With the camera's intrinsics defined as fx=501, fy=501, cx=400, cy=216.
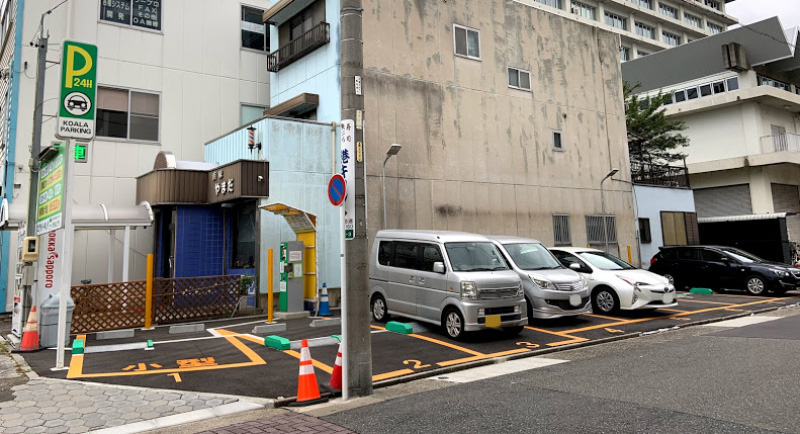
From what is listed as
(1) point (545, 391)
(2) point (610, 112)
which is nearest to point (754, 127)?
(2) point (610, 112)

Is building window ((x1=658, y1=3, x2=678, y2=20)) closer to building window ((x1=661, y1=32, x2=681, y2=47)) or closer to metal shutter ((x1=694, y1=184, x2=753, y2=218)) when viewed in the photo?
building window ((x1=661, y1=32, x2=681, y2=47))

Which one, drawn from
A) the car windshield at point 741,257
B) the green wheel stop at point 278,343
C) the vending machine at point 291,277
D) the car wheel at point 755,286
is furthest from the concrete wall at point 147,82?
the car wheel at point 755,286

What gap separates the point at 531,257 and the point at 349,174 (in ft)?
21.7

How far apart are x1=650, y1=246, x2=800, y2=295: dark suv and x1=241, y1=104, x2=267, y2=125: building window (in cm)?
1490

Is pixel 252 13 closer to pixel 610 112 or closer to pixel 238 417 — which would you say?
pixel 610 112

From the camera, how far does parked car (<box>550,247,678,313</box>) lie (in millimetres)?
11891

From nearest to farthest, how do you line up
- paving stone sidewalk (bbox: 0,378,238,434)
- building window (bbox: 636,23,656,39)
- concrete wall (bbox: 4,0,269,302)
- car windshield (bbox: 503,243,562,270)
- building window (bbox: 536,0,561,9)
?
paving stone sidewalk (bbox: 0,378,238,434), car windshield (bbox: 503,243,562,270), concrete wall (bbox: 4,0,269,302), building window (bbox: 536,0,561,9), building window (bbox: 636,23,656,39)

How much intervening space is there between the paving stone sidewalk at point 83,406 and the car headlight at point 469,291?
4575mm

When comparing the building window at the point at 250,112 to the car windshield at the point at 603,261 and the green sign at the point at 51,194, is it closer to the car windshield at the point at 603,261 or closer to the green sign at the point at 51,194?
the green sign at the point at 51,194

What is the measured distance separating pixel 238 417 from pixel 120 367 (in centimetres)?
340

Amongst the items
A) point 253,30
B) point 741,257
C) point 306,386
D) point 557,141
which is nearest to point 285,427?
point 306,386

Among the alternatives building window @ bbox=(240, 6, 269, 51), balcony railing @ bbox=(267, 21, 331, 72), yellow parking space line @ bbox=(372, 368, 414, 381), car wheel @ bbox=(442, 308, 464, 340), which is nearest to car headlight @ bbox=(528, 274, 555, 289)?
car wheel @ bbox=(442, 308, 464, 340)

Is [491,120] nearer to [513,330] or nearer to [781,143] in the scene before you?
Result: [513,330]

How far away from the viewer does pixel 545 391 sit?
19.8 feet
